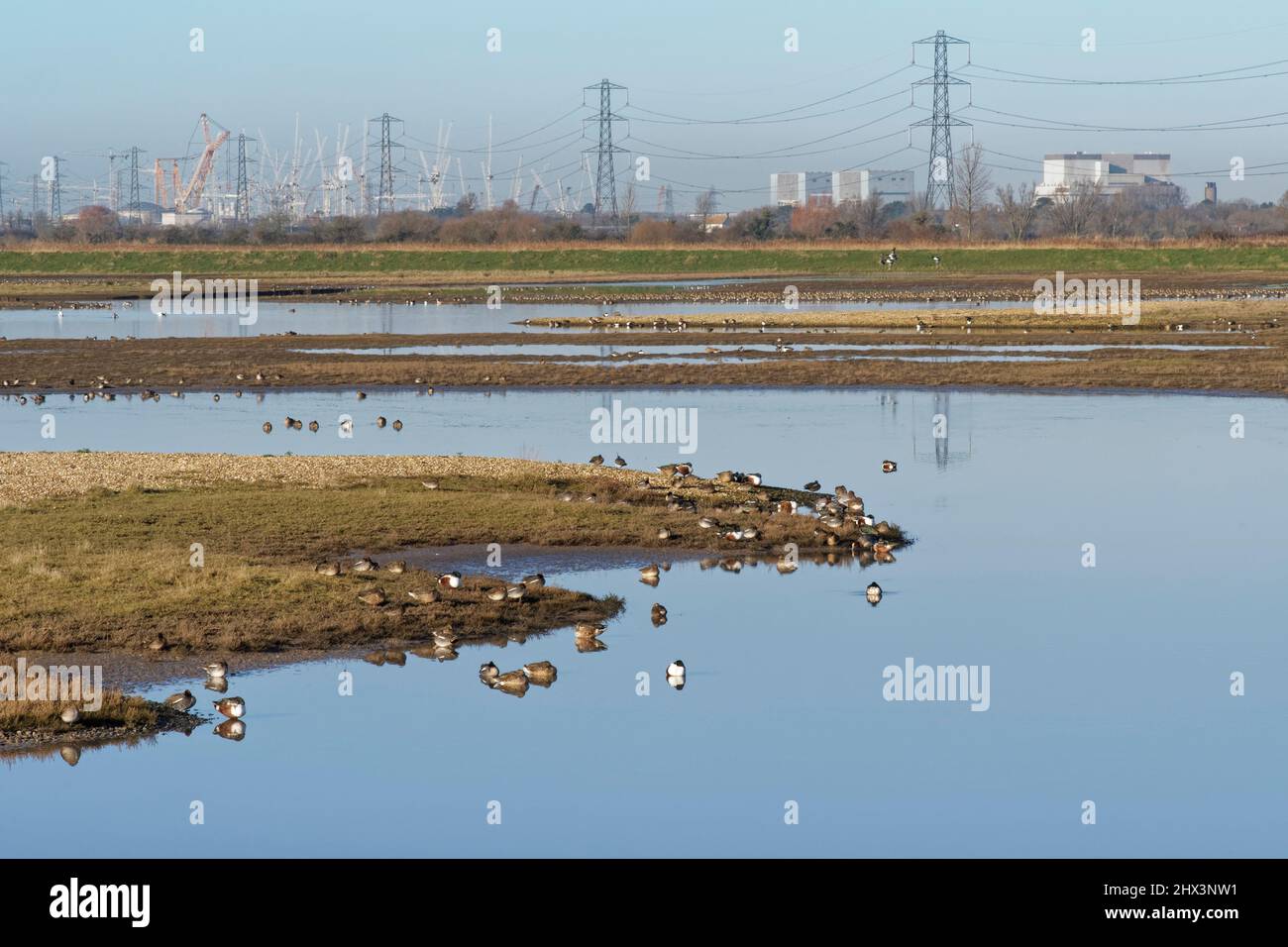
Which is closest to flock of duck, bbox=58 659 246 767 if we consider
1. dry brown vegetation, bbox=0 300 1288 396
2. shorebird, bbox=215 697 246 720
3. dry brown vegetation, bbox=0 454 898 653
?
shorebird, bbox=215 697 246 720

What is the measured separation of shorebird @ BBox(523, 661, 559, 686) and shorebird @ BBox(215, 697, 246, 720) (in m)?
2.35

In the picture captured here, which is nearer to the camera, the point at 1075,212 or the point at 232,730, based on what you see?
the point at 232,730

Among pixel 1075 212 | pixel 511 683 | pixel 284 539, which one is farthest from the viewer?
pixel 1075 212

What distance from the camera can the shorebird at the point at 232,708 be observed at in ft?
42.2

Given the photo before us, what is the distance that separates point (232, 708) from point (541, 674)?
8.35 feet

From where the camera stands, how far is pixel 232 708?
12883mm

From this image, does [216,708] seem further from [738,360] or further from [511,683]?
[738,360]

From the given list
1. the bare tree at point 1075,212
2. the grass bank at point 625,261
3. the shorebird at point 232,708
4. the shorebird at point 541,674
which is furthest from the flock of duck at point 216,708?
the bare tree at point 1075,212

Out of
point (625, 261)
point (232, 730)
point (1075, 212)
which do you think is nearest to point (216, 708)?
point (232, 730)

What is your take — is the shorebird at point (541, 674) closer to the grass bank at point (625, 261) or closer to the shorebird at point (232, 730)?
the shorebird at point (232, 730)

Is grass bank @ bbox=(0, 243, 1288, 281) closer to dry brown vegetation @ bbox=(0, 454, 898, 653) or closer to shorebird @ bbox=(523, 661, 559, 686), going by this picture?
dry brown vegetation @ bbox=(0, 454, 898, 653)

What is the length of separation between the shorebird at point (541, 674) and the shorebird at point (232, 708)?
7.71 ft
